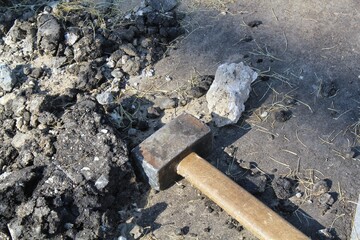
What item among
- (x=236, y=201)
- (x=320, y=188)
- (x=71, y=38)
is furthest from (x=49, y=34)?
(x=320, y=188)

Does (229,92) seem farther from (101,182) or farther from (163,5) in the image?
(163,5)

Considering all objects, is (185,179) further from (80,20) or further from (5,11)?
(5,11)

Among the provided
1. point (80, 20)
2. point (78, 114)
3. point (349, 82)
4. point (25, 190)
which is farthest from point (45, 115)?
point (349, 82)

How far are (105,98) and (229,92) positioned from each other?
3.12 ft

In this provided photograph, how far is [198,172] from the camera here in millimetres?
3742

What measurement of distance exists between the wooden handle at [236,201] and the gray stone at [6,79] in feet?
5.57

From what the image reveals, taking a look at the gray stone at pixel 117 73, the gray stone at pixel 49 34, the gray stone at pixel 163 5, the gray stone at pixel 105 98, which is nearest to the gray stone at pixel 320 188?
the gray stone at pixel 105 98

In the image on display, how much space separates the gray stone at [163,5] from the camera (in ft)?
16.9

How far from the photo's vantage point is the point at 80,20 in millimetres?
5023

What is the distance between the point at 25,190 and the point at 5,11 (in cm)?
226

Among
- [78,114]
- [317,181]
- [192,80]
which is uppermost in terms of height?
[78,114]

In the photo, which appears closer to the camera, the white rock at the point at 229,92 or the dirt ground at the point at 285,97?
the dirt ground at the point at 285,97

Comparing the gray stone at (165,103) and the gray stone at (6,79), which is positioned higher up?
the gray stone at (6,79)

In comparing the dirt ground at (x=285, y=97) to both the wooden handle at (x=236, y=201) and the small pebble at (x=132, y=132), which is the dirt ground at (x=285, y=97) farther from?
the small pebble at (x=132, y=132)
